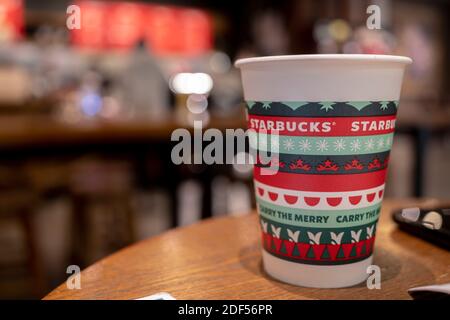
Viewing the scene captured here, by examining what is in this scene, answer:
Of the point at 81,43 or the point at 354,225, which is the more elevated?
the point at 81,43

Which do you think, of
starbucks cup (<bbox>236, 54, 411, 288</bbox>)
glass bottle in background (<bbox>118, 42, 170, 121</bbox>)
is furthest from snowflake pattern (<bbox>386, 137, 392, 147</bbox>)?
glass bottle in background (<bbox>118, 42, 170, 121</bbox>)

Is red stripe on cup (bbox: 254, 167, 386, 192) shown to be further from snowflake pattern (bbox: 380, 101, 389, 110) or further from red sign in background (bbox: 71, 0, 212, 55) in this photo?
red sign in background (bbox: 71, 0, 212, 55)

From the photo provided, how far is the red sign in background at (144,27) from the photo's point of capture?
6105 mm

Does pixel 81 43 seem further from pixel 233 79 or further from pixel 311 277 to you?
pixel 311 277

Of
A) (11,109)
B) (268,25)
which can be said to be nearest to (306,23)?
(268,25)

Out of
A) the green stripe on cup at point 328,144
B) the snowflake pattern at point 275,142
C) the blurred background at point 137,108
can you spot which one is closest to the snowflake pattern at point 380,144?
the green stripe on cup at point 328,144

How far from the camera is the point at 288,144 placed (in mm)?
492

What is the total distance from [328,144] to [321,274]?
15cm

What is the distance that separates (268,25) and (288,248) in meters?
5.88

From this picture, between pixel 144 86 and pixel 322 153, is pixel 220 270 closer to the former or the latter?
pixel 322 153

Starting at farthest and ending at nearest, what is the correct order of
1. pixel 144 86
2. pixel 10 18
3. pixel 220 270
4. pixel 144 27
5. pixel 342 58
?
pixel 144 27 < pixel 10 18 < pixel 144 86 < pixel 220 270 < pixel 342 58

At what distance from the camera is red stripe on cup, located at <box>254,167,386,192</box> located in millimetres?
489

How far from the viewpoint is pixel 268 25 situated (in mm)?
6062

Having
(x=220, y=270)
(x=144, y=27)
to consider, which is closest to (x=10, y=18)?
(x=144, y=27)
